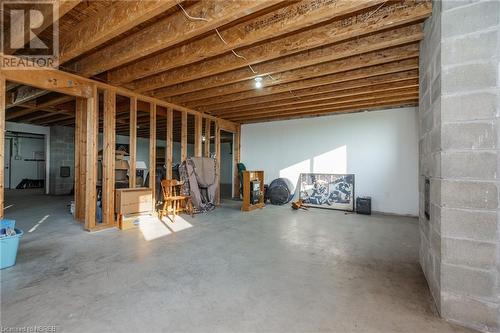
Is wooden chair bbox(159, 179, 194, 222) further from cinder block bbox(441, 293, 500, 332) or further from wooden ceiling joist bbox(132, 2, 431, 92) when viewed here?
cinder block bbox(441, 293, 500, 332)

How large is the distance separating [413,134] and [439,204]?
447cm

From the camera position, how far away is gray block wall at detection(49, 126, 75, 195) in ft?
28.6

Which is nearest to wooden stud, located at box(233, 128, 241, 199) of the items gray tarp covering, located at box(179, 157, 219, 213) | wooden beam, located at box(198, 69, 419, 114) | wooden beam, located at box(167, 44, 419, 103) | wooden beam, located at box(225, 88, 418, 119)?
wooden beam, located at box(225, 88, 418, 119)

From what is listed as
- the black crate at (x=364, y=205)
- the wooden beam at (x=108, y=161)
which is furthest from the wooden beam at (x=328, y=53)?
the black crate at (x=364, y=205)

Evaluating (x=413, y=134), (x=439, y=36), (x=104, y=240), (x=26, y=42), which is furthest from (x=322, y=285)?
(x=413, y=134)

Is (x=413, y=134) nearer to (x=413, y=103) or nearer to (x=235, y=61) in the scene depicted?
(x=413, y=103)

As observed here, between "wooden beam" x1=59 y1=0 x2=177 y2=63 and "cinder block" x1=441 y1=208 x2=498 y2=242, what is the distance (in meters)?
2.81

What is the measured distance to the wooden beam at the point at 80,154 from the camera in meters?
4.44

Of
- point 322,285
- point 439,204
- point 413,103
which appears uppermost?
point 413,103

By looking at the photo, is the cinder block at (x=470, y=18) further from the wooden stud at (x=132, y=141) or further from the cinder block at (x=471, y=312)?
the wooden stud at (x=132, y=141)

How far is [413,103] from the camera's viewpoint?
17.7ft

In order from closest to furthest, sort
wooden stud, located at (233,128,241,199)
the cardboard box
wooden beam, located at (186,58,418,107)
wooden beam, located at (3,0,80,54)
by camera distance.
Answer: wooden beam, located at (3,0,80,54) < wooden beam, located at (186,58,418,107) < the cardboard box < wooden stud, located at (233,128,241,199)

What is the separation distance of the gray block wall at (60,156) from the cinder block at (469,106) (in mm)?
10987

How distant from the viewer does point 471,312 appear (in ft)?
5.50
